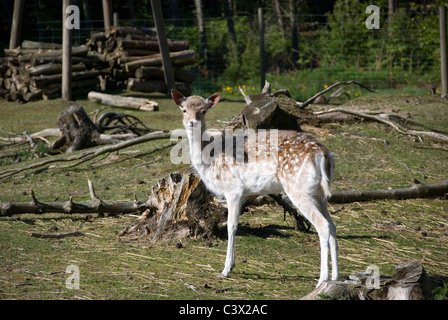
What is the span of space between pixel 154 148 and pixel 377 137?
416 cm

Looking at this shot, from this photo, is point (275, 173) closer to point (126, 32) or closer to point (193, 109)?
point (193, 109)

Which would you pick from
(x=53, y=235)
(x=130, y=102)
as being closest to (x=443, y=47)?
(x=130, y=102)

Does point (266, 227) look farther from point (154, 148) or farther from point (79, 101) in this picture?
point (79, 101)

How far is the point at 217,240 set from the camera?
6836 millimetres

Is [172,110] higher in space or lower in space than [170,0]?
lower

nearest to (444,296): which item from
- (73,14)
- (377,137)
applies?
(377,137)

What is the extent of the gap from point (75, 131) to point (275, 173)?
7.08m

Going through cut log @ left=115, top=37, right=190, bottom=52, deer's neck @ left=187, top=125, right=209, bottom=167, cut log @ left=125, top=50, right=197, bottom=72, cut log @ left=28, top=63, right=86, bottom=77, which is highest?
cut log @ left=115, top=37, right=190, bottom=52

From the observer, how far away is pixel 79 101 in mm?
17359

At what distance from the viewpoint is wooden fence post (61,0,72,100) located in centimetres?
1598

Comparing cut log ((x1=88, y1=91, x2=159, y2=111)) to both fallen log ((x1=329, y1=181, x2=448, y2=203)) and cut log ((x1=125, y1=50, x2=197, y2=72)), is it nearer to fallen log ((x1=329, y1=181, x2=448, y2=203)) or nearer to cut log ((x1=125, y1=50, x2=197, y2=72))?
cut log ((x1=125, y1=50, x2=197, y2=72))

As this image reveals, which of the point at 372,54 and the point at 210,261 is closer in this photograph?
the point at 210,261

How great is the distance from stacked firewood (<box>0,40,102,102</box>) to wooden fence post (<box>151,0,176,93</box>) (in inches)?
96.5

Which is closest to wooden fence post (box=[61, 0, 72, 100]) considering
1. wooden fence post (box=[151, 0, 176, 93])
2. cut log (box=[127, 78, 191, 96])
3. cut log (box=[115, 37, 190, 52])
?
cut log (box=[127, 78, 191, 96])
